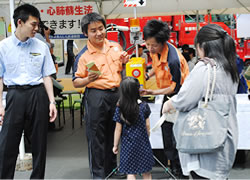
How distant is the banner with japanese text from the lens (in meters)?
8.62

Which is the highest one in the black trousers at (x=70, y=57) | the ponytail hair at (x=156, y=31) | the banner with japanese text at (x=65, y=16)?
the banner with japanese text at (x=65, y=16)

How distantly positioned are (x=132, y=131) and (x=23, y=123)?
41.7 inches

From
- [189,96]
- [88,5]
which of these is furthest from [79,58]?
[88,5]

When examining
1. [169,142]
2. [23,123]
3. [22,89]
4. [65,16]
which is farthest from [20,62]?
[65,16]

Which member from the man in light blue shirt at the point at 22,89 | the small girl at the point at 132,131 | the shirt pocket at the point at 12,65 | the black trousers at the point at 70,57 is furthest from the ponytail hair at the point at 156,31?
the black trousers at the point at 70,57

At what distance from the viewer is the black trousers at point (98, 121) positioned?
442 cm

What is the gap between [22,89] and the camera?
12.4 ft

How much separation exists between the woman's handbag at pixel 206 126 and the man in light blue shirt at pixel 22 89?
1572 millimetres

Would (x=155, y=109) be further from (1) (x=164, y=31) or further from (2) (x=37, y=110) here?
(2) (x=37, y=110)

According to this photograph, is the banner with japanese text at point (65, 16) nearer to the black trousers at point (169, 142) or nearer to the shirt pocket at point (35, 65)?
the black trousers at point (169, 142)

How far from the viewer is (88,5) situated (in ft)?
27.9

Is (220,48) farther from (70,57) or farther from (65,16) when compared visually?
(70,57)

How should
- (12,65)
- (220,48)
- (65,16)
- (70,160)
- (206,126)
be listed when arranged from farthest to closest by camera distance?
(65,16) → (70,160) → (12,65) → (220,48) → (206,126)

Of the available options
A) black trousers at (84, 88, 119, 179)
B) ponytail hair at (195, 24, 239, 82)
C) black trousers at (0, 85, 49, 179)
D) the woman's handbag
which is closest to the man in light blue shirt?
black trousers at (0, 85, 49, 179)
